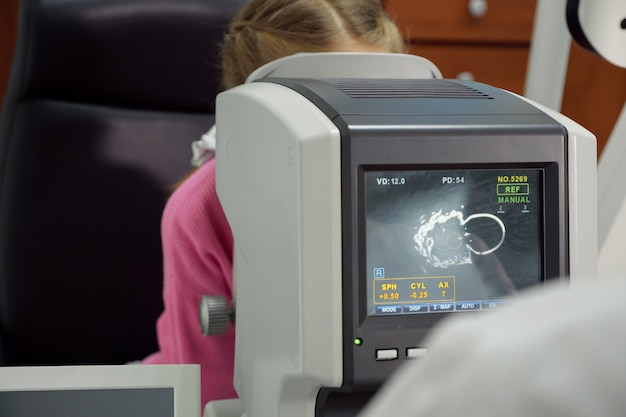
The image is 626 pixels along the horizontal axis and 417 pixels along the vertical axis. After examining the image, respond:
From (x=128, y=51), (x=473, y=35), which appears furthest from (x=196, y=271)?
(x=473, y=35)

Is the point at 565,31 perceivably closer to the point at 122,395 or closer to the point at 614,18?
the point at 614,18

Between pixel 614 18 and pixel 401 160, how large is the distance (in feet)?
1.47

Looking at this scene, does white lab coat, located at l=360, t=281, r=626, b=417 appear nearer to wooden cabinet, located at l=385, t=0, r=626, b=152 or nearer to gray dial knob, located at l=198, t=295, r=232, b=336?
gray dial knob, located at l=198, t=295, r=232, b=336

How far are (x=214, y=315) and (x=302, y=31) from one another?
370 millimetres

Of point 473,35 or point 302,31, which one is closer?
point 302,31

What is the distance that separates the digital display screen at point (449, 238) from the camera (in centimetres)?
61

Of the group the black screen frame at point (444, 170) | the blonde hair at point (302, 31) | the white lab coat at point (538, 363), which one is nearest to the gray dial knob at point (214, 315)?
the black screen frame at point (444, 170)

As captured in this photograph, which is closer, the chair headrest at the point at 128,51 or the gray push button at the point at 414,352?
the gray push button at the point at 414,352

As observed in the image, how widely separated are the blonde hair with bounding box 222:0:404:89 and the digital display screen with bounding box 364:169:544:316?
39cm

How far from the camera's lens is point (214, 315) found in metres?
0.77

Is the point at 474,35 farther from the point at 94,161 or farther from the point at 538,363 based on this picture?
the point at 538,363

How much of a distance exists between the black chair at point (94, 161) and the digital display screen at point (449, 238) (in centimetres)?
82

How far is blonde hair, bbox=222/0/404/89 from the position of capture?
0.98m

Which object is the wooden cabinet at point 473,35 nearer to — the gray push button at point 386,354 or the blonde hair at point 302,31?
the blonde hair at point 302,31
